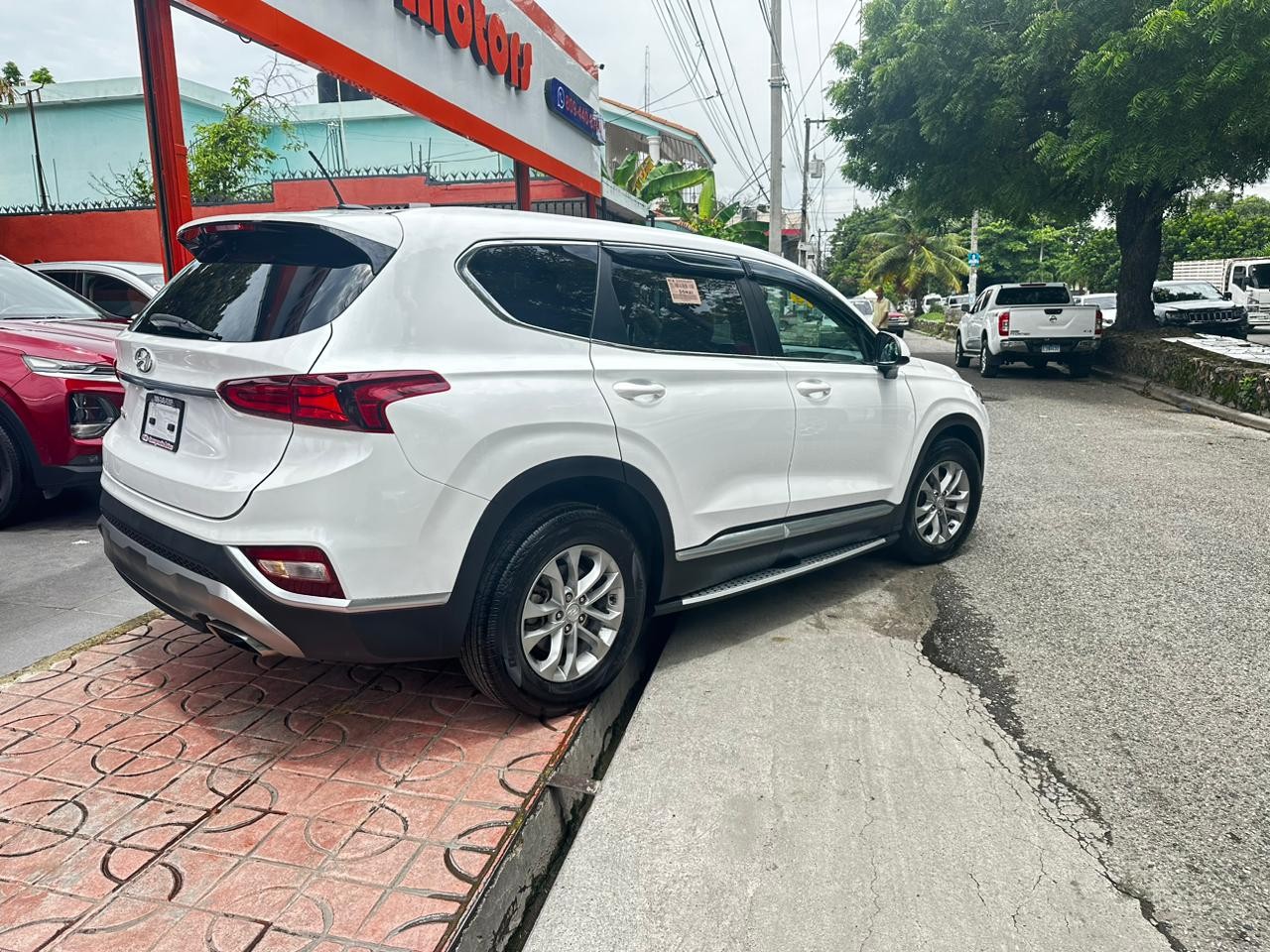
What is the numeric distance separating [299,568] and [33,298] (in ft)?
17.9

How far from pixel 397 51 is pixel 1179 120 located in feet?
36.3

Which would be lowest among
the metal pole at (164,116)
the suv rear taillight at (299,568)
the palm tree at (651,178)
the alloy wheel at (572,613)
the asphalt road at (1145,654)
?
the asphalt road at (1145,654)

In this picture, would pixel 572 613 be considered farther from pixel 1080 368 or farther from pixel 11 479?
pixel 1080 368

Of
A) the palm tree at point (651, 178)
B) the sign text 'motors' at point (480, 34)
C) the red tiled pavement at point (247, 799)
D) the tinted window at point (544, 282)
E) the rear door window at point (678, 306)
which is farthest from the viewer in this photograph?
the palm tree at point (651, 178)

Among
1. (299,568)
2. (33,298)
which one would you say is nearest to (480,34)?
(33,298)

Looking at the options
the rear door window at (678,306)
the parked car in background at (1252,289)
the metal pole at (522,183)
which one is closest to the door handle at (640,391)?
the rear door window at (678,306)

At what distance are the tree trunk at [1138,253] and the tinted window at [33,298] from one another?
1746cm

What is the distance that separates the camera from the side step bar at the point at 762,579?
13.0ft

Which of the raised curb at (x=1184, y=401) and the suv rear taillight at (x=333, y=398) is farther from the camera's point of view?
the raised curb at (x=1184, y=401)

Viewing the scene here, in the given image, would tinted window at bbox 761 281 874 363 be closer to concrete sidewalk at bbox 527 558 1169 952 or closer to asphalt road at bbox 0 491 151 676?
concrete sidewalk at bbox 527 558 1169 952

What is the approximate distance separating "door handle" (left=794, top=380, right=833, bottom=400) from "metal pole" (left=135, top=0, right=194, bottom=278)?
15.3ft

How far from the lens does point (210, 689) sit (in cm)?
364

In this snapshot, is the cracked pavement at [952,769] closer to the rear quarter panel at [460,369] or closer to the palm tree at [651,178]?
the rear quarter panel at [460,369]

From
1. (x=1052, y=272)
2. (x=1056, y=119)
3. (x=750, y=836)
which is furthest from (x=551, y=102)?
(x=1052, y=272)
